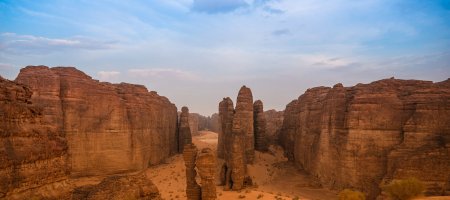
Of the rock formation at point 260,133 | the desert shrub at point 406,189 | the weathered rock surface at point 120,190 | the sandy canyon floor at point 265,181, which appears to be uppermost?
the rock formation at point 260,133

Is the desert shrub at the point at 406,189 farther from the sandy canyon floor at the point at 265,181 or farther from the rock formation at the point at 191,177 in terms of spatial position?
the rock formation at the point at 191,177

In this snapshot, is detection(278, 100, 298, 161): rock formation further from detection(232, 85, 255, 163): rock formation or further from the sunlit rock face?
the sunlit rock face

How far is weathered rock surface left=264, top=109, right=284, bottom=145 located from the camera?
4881 centimetres

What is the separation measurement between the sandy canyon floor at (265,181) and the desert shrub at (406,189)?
6438 millimetres

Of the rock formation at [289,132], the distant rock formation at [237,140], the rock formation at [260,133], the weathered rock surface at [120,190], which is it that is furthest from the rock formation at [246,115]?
the weathered rock surface at [120,190]

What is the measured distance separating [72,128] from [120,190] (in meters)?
14.7

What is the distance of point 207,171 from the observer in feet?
69.1

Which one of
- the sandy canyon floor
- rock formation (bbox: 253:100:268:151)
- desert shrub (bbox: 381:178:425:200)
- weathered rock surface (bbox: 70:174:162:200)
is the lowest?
the sandy canyon floor

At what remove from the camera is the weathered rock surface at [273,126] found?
48812 millimetres

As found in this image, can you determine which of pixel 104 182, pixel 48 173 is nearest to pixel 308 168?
pixel 104 182

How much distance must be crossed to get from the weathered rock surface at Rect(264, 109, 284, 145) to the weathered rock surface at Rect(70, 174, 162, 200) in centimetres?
3187

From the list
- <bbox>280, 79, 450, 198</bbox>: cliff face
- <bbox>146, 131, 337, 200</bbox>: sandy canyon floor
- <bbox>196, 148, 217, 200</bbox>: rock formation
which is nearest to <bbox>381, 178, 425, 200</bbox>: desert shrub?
<bbox>280, 79, 450, 198</bbox>: cliff face

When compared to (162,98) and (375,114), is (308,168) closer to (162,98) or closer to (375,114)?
(375,114)

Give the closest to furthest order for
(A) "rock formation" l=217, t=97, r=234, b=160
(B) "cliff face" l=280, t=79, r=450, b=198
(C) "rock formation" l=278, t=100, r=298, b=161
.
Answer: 1. (B) "cliff face" l=280, t=79, r=450, b=198
2. (A) "rock formation" l=217, t=97, r=234, b=160
3. (C) "rock formation" l=278, t=100, r=298, b=161
